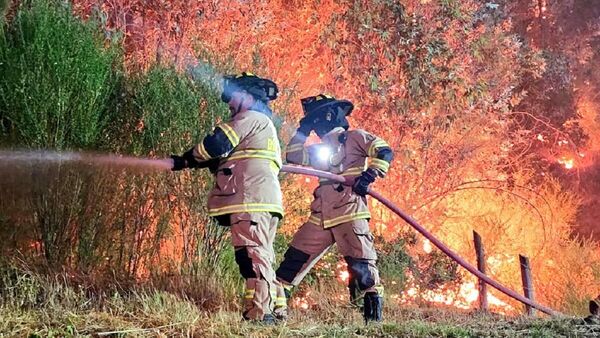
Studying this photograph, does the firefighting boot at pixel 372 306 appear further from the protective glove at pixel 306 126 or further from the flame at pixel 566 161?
the flame at pixel 566 161

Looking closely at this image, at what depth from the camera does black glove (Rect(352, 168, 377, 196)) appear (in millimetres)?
5543

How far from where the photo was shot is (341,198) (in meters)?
5.75

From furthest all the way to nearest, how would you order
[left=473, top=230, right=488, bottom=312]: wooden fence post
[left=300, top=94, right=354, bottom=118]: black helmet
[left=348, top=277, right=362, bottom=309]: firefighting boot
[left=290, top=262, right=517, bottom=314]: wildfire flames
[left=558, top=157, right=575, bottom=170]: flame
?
[left=558, top=157, right=575, bottom=170]: flame
[left=290, top=262, right=517, bottom=314]: wildfire flames
[left=473, top=230, right=488, bottom=312]: wooden fence post
[left=300, top=94, right=354, bottom=118]: black helmet
[left=348, top=277, right=362, bottom=309]: firefighting boot

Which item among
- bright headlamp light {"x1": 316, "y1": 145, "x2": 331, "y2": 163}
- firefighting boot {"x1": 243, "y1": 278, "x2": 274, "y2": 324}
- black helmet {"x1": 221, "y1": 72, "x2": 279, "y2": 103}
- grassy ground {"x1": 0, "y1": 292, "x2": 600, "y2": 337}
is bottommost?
grassy ground {"x1": 0, "y1": 292, "x2": 600, "y2": 337}

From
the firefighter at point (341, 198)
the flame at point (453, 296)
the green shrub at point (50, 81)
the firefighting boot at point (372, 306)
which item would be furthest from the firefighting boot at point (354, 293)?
the green shrub at point (50, 81)

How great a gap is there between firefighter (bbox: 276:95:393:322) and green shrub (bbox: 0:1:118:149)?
5.55ft

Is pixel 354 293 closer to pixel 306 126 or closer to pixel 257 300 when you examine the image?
pixel 257 300

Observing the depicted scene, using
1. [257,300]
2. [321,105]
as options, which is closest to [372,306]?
[257,300]

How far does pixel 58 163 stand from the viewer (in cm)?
552

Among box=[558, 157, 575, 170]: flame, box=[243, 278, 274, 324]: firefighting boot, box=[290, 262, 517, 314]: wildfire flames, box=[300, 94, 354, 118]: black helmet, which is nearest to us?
box=[243, 278, 274, 324]: firefighting boot

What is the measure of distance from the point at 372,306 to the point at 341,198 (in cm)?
90

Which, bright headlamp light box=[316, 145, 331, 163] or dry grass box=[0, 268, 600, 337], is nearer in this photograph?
dry grass box=[0, 268, 600, 337]

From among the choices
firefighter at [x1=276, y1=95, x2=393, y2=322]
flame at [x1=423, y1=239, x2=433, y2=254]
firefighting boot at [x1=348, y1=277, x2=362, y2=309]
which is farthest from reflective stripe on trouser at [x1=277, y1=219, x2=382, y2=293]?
flame at [x1=423, y1=239, x2=433, y2=254]

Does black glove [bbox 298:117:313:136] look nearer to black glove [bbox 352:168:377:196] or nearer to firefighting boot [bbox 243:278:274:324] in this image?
black glove [bbox 352:168:377:196]
